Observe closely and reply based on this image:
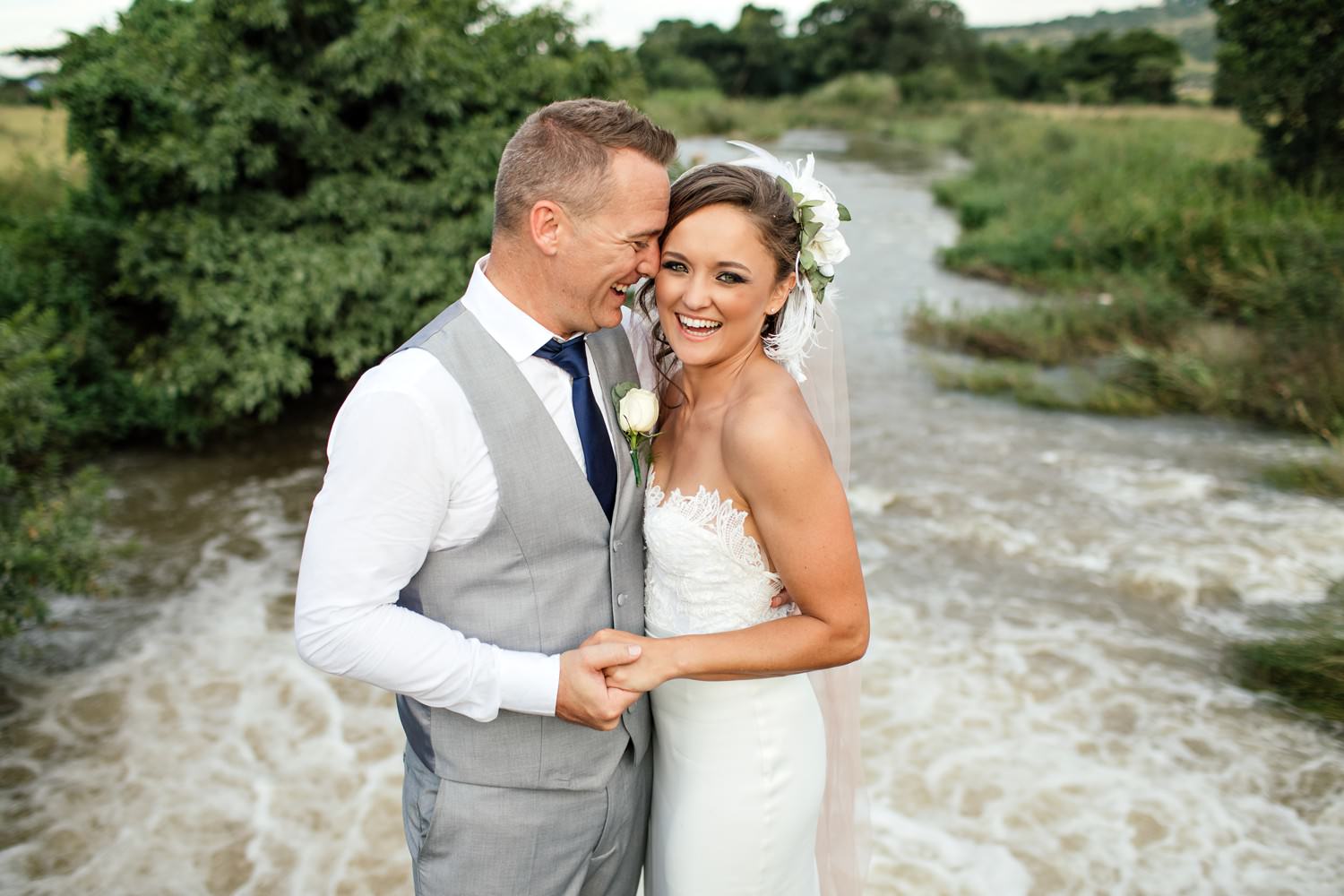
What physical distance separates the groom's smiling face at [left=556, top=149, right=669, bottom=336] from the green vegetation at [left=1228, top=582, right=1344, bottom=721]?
5.04 meters

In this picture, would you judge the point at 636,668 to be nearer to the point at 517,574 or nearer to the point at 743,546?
the point at 517,574

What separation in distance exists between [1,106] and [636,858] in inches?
524

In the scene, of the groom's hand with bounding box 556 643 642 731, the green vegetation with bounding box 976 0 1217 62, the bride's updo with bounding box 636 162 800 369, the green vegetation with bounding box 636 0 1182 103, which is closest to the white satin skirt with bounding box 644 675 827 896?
the groom's hand with bounding box 556 643 642 731

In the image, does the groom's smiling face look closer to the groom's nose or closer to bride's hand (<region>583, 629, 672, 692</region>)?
the groom's nose

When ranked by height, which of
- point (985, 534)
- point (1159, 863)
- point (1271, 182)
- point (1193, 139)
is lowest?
point (1159, 863)

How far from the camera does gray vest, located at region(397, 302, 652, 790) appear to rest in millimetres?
2025

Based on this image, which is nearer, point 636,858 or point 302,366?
point 636,858

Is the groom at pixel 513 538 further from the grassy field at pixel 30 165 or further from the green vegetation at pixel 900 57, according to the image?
the green vegetation at pixel 900 57

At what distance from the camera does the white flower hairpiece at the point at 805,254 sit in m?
2.43

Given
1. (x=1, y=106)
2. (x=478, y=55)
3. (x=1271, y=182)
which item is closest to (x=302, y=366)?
(x=478, y=55)

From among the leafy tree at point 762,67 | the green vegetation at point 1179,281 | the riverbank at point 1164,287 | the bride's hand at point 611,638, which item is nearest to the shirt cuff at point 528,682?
the bride's hand at point 611,638

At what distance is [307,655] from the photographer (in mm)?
1988

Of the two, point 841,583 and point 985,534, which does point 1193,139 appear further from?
point 841,583

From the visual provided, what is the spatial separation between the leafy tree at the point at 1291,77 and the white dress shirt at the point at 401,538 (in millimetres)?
14916
